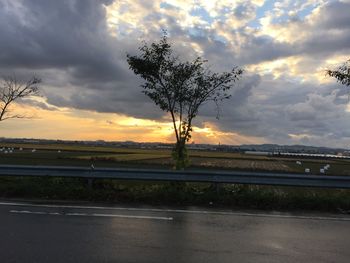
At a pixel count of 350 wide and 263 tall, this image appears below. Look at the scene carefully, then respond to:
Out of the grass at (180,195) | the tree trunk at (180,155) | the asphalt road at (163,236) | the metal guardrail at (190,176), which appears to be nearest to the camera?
the asphalt road at (163,236)

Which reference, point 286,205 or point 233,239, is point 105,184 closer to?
point 286,205

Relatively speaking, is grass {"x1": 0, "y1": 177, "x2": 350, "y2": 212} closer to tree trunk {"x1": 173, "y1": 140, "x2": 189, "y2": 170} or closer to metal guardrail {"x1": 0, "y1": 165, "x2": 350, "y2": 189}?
metal guardrail {"x1": 0, "y1": 165, "x2": 350, "y2": 189}

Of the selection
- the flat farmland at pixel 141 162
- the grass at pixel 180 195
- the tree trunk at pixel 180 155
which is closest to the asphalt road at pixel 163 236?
the grass at pixel 180 195

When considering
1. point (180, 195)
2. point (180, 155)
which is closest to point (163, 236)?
point (180, 195)

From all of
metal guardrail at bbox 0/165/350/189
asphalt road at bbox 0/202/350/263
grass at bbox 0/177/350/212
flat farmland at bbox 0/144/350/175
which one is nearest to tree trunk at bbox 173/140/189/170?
grass at bbox 0/177/350/212

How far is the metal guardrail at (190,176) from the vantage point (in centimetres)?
1312

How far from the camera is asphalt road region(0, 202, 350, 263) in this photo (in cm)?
673

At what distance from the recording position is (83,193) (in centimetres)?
1309

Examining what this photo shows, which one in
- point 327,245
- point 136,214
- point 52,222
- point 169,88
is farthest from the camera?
point 169,88

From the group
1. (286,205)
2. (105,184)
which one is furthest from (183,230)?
(105,184)

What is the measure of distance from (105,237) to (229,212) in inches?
165

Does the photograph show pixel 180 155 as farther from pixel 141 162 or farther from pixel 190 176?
pixel 141 162

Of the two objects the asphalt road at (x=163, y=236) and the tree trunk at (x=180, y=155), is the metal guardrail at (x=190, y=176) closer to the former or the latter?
the asphalt road at (x=163, y=236)

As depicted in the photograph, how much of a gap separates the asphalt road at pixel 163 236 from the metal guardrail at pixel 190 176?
222cm
